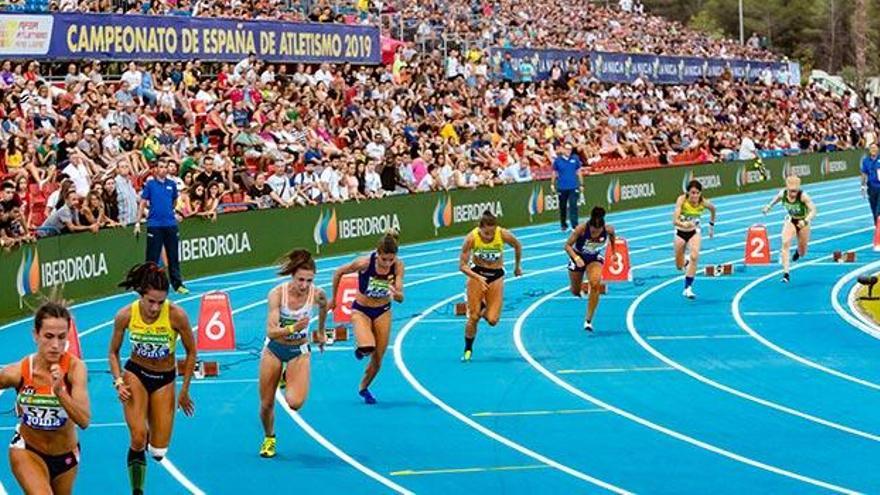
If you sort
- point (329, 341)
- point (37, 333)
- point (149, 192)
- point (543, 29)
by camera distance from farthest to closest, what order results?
point (543, 29) < point (149, 192) < point (329, 341) < point (37, 333)

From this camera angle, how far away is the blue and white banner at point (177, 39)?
102 ft

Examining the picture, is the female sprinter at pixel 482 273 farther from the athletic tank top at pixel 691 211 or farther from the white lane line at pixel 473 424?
the athletic tank top at pixel 691 211

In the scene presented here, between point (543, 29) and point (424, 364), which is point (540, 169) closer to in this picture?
point (543, 29)

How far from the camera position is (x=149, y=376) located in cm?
1281

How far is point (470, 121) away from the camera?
4025 centimetres

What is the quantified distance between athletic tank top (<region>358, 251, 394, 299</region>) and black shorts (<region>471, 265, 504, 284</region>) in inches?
133

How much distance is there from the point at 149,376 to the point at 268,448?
7.14 feet

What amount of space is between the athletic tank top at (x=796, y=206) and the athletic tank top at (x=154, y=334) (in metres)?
17.4

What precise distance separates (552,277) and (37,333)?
20.3 meters

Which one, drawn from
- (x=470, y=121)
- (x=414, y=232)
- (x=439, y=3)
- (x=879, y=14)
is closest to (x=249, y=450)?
(x=414, y=232)

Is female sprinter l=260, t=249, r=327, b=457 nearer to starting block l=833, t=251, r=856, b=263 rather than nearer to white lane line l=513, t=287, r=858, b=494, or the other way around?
white lane line l=513, t=287, r=858, b=494

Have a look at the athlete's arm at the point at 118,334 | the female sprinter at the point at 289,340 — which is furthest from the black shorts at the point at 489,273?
the athlete's arm at the point at 118,334

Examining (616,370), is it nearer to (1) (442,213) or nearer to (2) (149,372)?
(2) (149,372)

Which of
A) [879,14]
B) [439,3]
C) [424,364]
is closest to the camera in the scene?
[424,364]
